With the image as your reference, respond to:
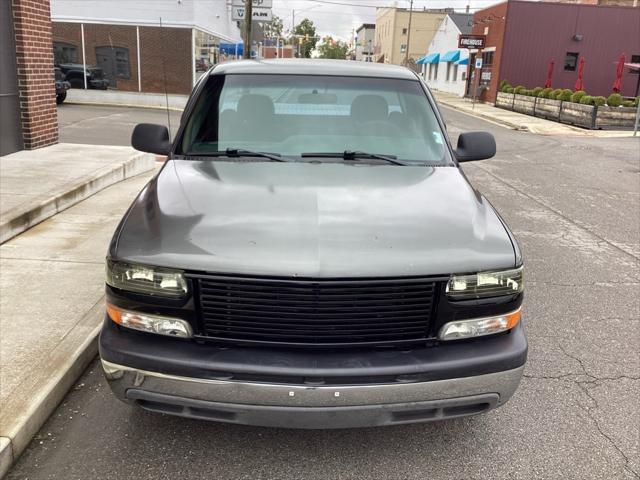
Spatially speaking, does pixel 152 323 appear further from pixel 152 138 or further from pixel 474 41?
pixel 474 41

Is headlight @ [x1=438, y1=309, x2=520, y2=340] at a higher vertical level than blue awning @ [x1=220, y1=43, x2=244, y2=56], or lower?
lower

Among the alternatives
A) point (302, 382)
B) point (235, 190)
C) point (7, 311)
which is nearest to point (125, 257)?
point (235, 190)

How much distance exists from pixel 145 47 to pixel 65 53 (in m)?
3.52

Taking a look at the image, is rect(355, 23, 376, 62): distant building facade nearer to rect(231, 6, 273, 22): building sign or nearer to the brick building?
rect(231, 6, 273, 22): building sign

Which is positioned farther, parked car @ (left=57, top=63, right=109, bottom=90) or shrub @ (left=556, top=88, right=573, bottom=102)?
shrub @ (left=556, top=88, right=573, bottom=102)

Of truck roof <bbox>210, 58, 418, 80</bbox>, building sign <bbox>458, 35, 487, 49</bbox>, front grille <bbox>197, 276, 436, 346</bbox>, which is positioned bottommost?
front grille <bbox>197, 276, 436, 346</bbox>

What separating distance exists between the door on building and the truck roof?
22699mm

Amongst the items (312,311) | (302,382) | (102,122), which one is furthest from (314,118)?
(102,122)

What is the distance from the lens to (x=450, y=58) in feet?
148

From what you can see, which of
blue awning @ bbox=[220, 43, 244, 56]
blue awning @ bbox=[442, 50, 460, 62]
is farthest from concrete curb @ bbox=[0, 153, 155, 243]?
blue awning @ bbox=[442, 50, 460, 62]

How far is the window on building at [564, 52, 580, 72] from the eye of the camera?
1350 inches

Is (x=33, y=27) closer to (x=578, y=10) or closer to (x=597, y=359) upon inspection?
(x=597, y=359)

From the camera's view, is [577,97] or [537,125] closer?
[537,125]

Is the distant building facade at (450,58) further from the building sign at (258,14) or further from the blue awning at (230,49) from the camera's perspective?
the building sign at (258,14)
